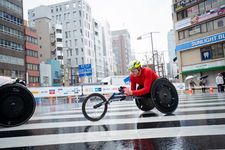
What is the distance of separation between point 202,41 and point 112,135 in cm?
3844

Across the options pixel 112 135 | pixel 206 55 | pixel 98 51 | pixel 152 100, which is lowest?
pixel 112 135

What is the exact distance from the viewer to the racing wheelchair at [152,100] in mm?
5336

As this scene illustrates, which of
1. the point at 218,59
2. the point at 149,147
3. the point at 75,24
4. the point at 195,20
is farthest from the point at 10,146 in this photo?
the point at 75,24

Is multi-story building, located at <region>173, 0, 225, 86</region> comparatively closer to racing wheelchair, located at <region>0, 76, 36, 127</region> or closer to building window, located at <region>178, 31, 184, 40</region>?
building window, located at <region>178, 31, 184, 40</region>

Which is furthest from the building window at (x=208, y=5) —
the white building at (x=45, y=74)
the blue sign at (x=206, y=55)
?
the white building at (x=45, y=74)

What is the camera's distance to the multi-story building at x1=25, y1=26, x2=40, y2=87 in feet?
187

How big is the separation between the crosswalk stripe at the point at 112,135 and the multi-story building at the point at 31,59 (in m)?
55.3

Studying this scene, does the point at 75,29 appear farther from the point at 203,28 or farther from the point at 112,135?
the point at 112,135

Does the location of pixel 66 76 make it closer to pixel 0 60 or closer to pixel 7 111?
pixel 0 60

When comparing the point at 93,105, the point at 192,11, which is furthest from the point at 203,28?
the point at 93,105

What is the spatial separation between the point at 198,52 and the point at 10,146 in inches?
1583

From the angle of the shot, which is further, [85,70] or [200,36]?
[200,36]

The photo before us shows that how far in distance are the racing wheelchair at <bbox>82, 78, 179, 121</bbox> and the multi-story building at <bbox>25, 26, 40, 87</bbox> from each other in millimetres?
53692

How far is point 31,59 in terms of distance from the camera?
192 feet
